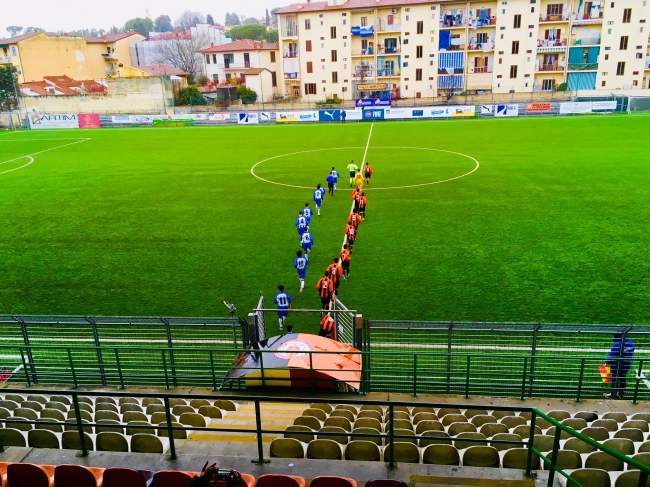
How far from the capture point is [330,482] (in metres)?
5.35

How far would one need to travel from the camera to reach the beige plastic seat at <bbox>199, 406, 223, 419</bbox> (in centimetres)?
855

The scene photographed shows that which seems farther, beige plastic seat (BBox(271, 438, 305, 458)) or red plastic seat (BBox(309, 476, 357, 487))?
beige plastic seat (BBox(271, 438, 305, 458))

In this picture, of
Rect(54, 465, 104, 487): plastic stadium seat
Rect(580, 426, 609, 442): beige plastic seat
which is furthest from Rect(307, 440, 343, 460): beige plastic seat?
Rect(580, 426, 609, 442): beige plastic seat

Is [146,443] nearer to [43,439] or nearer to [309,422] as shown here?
[43,439]

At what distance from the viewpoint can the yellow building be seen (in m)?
75.4

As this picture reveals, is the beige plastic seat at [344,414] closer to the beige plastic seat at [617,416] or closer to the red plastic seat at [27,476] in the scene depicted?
the beige plastic seat at [617,416]

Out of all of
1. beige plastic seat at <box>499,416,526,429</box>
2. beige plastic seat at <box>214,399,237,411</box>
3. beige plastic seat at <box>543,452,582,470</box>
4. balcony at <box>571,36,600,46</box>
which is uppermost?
balcony at <box>571,36,600,46</box>

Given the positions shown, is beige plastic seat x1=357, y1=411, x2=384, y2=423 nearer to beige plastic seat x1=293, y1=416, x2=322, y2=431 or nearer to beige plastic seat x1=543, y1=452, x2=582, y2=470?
beige plastic seat x1=293, y1=416, x2=322, y2=431

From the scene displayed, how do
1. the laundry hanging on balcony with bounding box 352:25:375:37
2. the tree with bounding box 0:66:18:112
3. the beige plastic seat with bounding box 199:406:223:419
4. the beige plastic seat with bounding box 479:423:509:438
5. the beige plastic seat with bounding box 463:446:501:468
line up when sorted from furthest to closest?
the laundry hanging on balcony with bounding box 352:25:375:37 → the tree with bounding box 0:66:18:112 → the beige plastic seat with bounding box 199:406:223:419 → the beige plastic seat with bounding box 479:423:509:438 → the beige plastic seat with bounding box 463:446:501:468

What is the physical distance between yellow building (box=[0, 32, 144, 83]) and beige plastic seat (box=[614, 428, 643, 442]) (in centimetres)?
8478

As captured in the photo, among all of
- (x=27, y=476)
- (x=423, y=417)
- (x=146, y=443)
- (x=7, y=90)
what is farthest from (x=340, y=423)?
(x=7, y=90)

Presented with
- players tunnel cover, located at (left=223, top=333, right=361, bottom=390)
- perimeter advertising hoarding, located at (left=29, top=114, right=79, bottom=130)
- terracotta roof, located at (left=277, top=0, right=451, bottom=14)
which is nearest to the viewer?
players tunnel cover, located at (left=223, top=333, right=361, bottom=390)

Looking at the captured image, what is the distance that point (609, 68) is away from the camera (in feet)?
212

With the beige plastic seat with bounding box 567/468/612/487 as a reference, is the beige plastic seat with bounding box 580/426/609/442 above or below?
below
